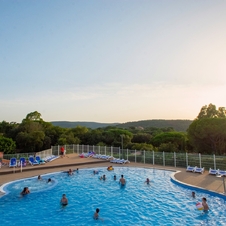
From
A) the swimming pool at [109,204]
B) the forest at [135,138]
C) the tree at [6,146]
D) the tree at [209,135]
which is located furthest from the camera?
the tree at [6,146]

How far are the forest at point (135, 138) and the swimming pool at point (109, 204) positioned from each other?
452 inches

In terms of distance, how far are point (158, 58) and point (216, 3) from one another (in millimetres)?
6855

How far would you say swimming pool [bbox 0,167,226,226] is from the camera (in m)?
9.49

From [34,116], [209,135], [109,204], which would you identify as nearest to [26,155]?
[109,204]

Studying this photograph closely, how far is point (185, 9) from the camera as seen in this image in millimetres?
13664

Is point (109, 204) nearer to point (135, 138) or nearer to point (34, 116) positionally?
point (135, 138)

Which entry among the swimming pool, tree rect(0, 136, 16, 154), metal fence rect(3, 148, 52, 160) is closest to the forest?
tree rect(0, 136, 16, 154)

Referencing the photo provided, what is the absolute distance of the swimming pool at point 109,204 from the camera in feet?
31.1

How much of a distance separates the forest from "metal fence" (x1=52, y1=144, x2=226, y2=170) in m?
3.07

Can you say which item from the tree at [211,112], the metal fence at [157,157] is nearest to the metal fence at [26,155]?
the metal fence at [157,157]

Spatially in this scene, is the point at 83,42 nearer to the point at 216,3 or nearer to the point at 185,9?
the point at 185,9

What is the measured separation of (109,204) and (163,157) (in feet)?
33.1

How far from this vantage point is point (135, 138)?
173 ft

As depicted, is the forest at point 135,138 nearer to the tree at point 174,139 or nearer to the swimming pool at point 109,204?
the tree at point 174,139
